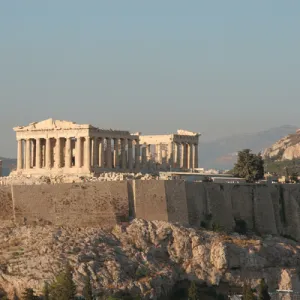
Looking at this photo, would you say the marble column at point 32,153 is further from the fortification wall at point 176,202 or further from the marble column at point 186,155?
the fortification wall at point 176,202

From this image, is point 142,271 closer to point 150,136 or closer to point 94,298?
point 94,298

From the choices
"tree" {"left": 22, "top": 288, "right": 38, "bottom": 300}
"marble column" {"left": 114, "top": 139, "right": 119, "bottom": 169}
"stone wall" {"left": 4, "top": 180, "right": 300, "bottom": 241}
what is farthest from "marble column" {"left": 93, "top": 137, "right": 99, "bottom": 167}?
"tree" {"left": 22, "top": 288, "right": 38, "bottom": 300}

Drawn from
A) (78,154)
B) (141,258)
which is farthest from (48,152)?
(141,258)

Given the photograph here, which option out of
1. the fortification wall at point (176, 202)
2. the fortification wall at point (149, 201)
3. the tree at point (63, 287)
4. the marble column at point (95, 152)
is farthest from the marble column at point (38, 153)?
the tree at point (63, 287)

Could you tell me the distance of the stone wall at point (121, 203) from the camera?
8331 centimetres

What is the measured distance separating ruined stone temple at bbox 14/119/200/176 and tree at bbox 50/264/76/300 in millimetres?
27250

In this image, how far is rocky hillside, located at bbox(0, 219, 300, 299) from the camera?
77.4 m

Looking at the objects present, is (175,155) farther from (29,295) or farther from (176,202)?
(29,295)

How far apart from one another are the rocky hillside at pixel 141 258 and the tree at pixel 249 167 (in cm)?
1619

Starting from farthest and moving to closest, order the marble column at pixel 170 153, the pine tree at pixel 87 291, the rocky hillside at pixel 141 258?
the marble column at pixel 170 153
the rocky hillside at pixel 141 258
the pine tree at pixel 87 291

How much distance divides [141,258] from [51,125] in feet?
92.8

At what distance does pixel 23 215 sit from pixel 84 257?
A: 20.8 feet

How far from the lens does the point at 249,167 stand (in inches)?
4131

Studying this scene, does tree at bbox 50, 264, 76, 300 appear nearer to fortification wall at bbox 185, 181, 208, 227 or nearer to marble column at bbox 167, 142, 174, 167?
fortification wall at bbox 185, 181, 208, 227
